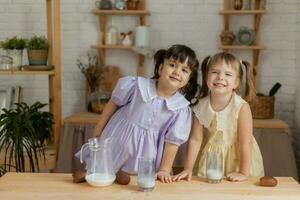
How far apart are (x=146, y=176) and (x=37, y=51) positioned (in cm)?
194

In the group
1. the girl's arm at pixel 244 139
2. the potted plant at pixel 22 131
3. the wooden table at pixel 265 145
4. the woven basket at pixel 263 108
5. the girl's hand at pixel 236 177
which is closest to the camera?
the girl's hand at pixel 236 177

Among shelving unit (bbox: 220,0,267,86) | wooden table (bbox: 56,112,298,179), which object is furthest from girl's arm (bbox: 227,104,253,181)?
shelving unit (bbox: 220,0,267,86)

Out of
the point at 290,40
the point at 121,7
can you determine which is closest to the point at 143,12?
the point at 121,7

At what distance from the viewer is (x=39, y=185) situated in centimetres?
158

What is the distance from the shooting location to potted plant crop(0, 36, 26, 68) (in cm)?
323

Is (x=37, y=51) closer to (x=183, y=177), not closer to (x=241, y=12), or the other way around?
(x=241, y=12)

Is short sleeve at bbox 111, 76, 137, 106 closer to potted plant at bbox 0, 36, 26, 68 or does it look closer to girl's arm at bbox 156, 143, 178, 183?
girl's arm at bbox 156, 143, 178, 183

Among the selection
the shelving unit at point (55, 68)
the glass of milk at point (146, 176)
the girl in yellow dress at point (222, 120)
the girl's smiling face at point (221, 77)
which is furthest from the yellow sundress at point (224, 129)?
the shelving unit at point (55, 68)

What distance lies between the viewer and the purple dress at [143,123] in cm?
193

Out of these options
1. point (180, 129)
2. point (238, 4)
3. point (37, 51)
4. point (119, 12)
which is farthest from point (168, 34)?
point (180, 129)

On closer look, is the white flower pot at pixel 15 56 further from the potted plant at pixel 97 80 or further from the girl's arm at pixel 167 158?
the girl's arm at pixel 167 158

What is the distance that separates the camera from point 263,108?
336 centimetres

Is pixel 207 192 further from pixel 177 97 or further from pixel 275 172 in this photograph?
pixel 275 172

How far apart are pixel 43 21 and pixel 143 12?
0.88 metres
